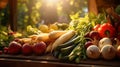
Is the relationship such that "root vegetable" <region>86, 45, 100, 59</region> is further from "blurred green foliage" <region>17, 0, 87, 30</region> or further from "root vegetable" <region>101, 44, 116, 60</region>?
"blurred green foliage" <region>17, 0, 87, 30</region>

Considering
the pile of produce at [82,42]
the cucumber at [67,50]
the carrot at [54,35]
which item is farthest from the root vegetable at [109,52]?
the carrot at [54,35]

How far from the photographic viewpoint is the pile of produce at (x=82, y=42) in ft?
7.05

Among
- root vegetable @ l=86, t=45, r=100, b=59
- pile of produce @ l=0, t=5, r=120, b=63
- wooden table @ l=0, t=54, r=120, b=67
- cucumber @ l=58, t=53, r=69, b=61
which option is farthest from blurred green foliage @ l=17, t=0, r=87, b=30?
root vegetable @ l=86, t=45, r=100, b=59

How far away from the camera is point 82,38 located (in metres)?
2.33

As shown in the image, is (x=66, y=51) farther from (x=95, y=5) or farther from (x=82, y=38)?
(x=95, y=5)

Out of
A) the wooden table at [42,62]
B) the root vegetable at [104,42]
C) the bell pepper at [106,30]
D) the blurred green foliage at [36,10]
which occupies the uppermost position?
the blurred green foliage at [36,10]

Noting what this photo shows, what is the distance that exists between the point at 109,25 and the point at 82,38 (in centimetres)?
24

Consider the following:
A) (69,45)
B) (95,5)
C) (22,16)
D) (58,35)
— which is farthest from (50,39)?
(22,16)

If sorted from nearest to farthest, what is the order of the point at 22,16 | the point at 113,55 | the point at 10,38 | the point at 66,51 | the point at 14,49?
the point at 113,55 → the point at 66,51 → the point at 14,49 → the point at 10,38 → the point at 22,16

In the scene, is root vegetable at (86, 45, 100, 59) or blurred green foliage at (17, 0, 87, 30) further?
blurred green foliage at (17, 0, 87, 30)

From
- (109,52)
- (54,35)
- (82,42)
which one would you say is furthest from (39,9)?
(109,52)

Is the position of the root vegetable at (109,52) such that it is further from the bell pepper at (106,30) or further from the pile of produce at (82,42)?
the bell pepper at (106,30)

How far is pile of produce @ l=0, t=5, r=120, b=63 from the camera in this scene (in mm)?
2148

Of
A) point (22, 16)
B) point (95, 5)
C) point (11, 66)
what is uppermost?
point (22, 16)
